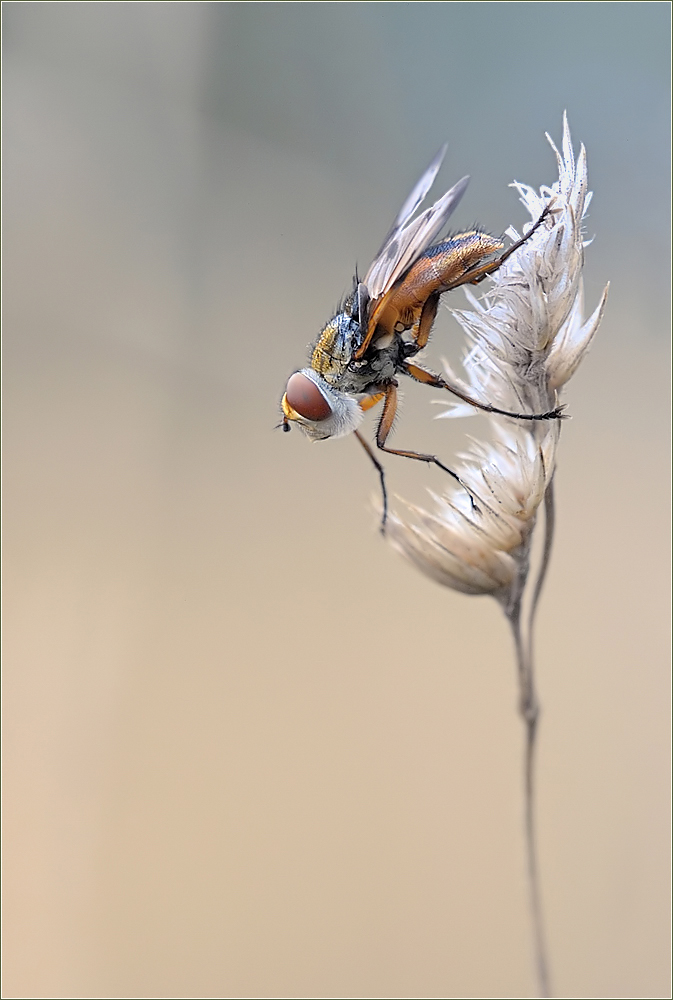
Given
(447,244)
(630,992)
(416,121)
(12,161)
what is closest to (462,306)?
(447,244)

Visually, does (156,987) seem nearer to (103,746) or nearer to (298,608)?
(103,746)

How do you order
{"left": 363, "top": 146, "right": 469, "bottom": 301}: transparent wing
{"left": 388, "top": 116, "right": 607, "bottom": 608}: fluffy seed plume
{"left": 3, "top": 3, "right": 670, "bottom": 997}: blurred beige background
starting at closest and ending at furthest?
{"left": 388, "top": 116, "right": 607, "bottom": 608}: fluffy seed plume < {"left": 363, "top": 146, "right": 469, "bottom": 301}: transparent wing < {"left": 3, "top": 3, "right": 670, "bottom": 997}: blurred beige background

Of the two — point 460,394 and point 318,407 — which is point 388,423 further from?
point 460,394

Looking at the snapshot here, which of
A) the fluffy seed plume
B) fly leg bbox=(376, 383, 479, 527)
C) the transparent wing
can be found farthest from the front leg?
the fluffy seed plume

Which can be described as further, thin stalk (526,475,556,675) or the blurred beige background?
the blurred beige background

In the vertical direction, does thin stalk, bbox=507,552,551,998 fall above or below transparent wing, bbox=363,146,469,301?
below

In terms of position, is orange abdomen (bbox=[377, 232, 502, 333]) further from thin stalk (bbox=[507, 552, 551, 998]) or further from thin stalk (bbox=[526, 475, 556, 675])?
thin stalk (bbox=[507, 552, 551, 998])
